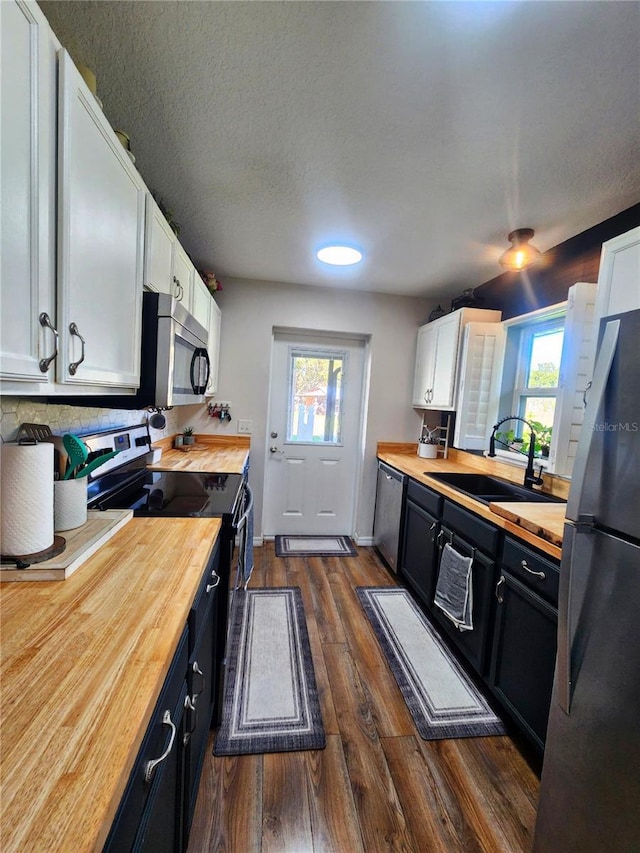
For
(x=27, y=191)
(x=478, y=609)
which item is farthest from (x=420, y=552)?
(x=27, y=191)

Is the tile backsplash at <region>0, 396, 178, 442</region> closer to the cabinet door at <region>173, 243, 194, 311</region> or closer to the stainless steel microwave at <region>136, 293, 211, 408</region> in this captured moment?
the stainless steel microwave at <region>136, 293, 211, 408</region>

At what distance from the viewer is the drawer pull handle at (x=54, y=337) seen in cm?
76

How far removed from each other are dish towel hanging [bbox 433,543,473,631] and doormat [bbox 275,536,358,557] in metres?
1.23

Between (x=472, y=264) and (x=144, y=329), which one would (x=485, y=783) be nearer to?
(x=144, y=329)

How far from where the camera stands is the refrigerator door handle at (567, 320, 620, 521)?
3.20 feet

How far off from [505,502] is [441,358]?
1.43 metres

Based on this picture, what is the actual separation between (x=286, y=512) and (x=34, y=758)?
9.79 feet

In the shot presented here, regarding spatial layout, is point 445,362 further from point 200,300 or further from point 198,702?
point 198,702

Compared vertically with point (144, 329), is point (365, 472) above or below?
below

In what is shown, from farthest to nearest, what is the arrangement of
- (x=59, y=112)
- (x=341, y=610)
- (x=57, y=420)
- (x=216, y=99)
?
(x=341, y=610) → (x=57, y=420) → (x=216, y=99) → (x=59, y=112)

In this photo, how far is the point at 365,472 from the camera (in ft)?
10.9

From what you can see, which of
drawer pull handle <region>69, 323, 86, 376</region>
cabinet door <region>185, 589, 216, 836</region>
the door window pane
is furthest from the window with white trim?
drawer pull handle <region>69, 323, 86, 376</region>

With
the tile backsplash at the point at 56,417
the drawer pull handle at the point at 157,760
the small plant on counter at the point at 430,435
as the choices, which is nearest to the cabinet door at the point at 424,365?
the small plant on counter at the point at 430,435

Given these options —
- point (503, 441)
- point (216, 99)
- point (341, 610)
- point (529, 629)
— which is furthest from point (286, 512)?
point (216, 99)
